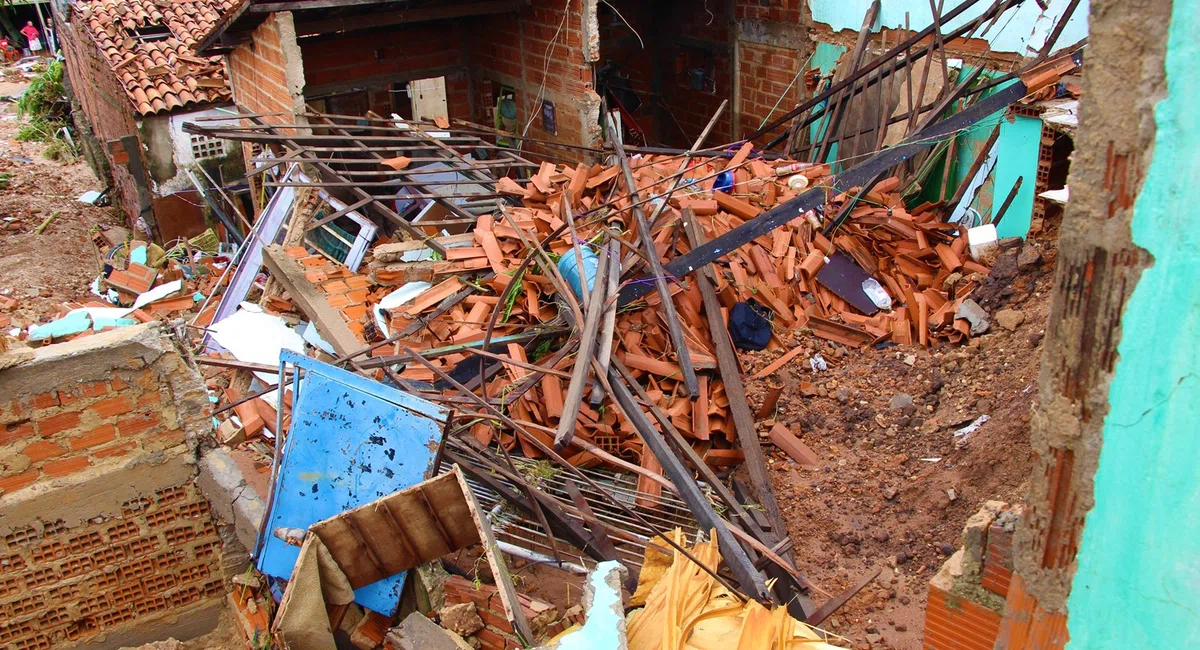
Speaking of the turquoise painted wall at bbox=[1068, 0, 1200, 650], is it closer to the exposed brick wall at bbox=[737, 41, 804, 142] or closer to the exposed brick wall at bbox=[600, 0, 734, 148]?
the exposed brick wall at bbox=[737, 41, 804, 142]

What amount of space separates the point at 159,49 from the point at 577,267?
35.7ft

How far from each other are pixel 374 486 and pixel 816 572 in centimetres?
284

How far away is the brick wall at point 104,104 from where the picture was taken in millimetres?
14227

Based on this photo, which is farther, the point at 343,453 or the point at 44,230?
the point at 44,230

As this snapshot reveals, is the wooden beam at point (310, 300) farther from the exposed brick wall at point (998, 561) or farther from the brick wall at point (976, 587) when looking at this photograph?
the exposed brick wall at point (998, 561)

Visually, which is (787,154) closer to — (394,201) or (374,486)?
(394,201)

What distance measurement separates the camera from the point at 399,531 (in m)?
4.49

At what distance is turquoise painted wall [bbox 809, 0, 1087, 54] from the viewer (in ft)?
28.6

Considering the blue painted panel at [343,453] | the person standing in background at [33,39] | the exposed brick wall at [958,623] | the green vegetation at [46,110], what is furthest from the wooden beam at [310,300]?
the person standing in background at [33,39]

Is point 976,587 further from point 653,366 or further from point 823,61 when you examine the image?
point 823,61

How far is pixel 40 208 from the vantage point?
1612cm

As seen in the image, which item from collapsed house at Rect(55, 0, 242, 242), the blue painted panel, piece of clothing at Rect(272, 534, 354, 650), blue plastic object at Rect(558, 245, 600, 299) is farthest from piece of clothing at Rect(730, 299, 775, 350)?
collapsed house at Rect(55, 0, 242, 242)

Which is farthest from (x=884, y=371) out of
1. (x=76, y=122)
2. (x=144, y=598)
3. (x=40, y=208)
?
(x=76, y=122)

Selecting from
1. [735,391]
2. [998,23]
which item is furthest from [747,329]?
[998,23]
